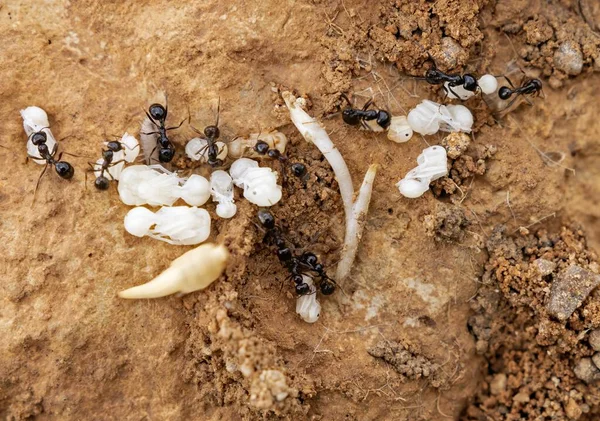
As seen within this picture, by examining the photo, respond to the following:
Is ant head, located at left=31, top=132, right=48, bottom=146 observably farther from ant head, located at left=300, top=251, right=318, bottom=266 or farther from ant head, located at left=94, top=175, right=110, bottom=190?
ant head, located at left=300, top=251, right=318, bottom=266

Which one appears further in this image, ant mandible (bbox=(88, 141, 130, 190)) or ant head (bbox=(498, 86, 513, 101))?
ant head (bbox=(498, 86, 513, 101))

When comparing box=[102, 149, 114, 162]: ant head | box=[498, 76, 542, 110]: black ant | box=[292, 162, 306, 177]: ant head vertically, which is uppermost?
box=[498, 76, 542, 110]: black ant

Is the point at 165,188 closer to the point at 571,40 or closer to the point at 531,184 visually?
the point at 531,184

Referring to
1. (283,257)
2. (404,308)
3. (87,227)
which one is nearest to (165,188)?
(87,227)

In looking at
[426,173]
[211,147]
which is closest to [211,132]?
[211,147]

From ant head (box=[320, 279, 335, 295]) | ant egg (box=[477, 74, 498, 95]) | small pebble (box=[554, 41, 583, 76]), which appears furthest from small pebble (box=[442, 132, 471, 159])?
ant head (box=[320, 279, 335, 295])

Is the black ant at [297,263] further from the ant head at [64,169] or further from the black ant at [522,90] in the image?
the black ant at [522,90]

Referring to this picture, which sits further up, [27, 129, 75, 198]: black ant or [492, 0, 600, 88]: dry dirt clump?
[492, 0, 600, 88]: dry dirt clump
